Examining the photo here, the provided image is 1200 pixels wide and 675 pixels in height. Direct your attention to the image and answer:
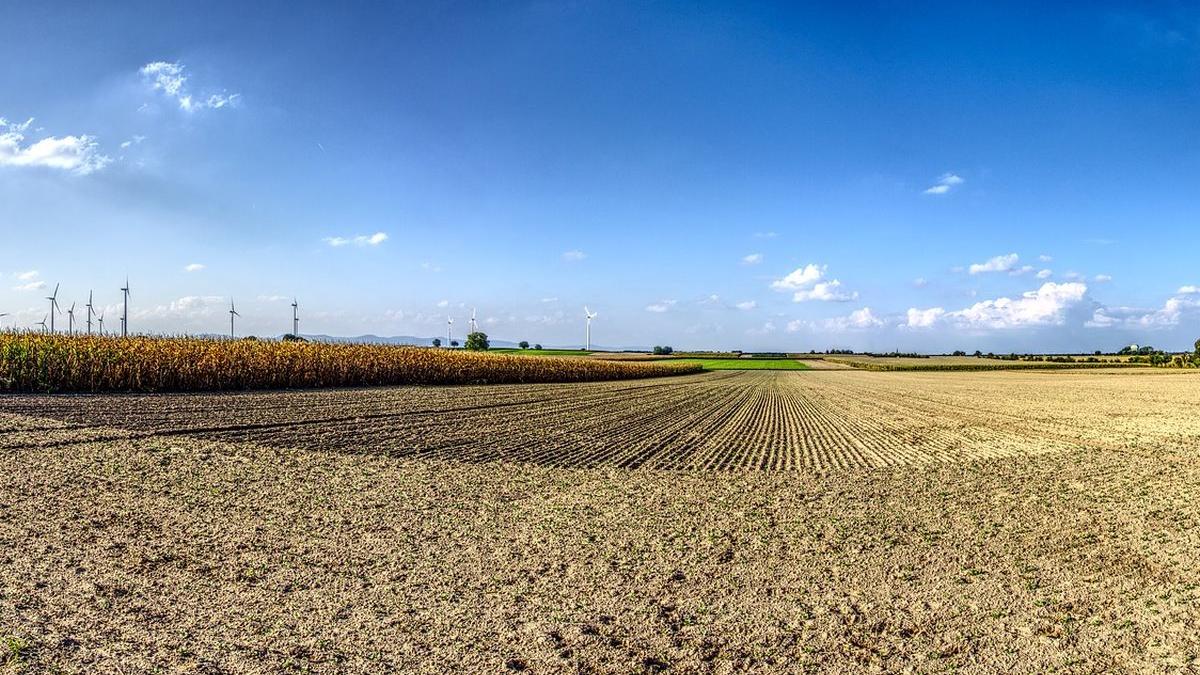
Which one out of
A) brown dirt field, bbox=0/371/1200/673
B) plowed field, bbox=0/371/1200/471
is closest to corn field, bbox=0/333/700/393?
plowed field, bbox=0/371/1200/471

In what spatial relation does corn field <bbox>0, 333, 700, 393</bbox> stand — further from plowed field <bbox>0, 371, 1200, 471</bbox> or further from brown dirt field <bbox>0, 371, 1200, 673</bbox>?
brown dirt field <bbox>0, 371, 1200, 673</bbox>

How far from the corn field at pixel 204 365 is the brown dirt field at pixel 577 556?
28.5ft

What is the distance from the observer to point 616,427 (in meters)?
15.4

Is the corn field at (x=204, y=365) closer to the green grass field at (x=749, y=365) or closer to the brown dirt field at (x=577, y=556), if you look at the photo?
the brown dirt field at (x=577, y=556)

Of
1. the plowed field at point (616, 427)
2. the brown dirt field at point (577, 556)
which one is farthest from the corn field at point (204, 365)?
the brown dirt field at point (577, 556)

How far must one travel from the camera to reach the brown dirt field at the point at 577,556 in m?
4.32

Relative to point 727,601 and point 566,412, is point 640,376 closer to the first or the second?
point 566,412

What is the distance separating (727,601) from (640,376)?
172 ft

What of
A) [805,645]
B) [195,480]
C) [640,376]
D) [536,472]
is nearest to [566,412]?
[536,472]

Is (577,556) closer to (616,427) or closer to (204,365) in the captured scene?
(616,427)

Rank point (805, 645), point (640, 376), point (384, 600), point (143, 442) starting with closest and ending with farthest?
point (805, 645) → point (384, 600) → point (143, 442) → point (640, 376)

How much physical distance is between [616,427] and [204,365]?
46.0ft

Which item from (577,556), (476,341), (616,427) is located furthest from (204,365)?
(476,341)

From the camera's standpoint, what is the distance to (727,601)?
508 centimetres
